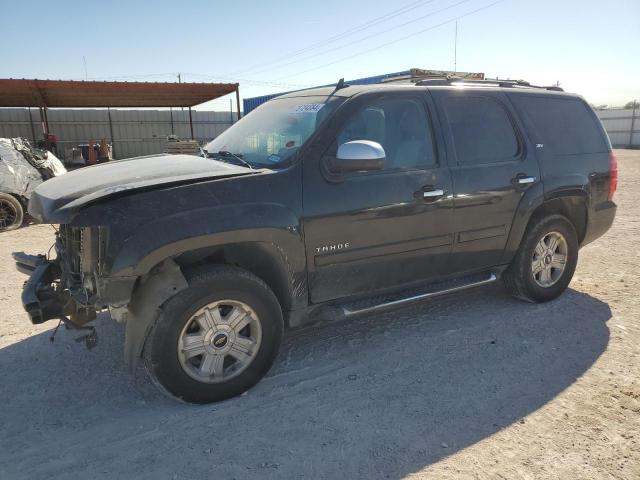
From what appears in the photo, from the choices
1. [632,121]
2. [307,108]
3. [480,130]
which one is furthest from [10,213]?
[632,121]

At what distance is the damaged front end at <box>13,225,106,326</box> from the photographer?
9.34 ft

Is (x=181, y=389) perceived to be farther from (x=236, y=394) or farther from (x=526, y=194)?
(x=526, y=194)

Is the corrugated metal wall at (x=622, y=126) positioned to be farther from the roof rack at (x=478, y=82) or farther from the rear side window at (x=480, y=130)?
the rear side window at (x=480, y=130)

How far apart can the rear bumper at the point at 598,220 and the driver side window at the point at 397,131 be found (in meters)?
2.12

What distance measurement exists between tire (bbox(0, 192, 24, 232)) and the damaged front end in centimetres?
633

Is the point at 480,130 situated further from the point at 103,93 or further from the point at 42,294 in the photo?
the point at 103,93

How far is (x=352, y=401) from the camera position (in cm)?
314

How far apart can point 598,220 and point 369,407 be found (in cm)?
333

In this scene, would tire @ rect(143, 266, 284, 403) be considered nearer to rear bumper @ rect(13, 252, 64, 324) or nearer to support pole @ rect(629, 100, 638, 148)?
rear bumper @ rect(13, 252, 64, 324)

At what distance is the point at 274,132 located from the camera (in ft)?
12.4

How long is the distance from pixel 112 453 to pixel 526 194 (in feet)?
12.0

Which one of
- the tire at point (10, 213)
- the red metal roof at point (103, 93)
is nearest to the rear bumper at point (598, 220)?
the tire at point (10, 213)

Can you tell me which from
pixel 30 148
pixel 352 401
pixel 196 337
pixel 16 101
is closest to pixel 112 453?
pixel 196 337

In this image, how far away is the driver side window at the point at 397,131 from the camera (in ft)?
11.8
